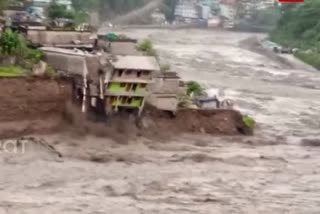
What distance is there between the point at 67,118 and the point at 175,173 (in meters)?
3.84

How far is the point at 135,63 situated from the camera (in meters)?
22.5

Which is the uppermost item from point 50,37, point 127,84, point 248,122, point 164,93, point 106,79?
point 50,37

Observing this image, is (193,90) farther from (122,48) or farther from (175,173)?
(175,173)

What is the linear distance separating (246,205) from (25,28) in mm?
10150

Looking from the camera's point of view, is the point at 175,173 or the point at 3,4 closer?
the point at 175,173

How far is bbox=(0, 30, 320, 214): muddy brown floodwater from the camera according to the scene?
1606 centimetres

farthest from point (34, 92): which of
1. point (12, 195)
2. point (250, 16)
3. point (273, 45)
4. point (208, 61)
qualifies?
point (250, 16)

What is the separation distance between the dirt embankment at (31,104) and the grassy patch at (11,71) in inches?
11.1

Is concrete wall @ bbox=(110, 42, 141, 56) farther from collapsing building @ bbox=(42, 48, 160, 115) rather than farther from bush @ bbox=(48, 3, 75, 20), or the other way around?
bush @ bbox=(48, 3, 75, 20)

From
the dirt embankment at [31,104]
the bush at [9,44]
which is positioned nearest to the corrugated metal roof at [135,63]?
the dirt embankment at [31,104]

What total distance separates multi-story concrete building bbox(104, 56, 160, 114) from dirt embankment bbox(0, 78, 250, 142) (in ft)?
1.04

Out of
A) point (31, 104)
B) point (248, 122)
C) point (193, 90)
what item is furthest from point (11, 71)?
point (248, 122)

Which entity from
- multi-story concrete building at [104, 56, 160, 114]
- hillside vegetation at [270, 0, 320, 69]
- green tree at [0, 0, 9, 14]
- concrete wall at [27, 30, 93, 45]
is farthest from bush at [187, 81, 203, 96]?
hillside vegetation at [270, 0, 320, 69]

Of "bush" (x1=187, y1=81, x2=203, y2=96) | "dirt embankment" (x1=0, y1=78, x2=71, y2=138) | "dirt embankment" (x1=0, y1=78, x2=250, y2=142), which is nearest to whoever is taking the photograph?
"dirt embankment" (x1=0, y1=78, x2=71, y2=138)
